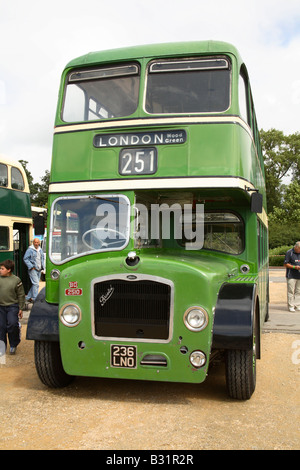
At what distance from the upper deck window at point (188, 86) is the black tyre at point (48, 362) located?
3046mm

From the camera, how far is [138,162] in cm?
585

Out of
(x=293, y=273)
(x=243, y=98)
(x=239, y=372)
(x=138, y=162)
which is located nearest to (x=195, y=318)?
(x=239, y=372)

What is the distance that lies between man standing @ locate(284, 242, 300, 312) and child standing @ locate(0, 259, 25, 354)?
25.1 ft

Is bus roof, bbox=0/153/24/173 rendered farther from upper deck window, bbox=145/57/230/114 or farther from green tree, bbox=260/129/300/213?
green tree, bbox=260/129/300/213

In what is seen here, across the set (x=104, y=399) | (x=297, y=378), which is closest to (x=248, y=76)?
(x=297, y=378)

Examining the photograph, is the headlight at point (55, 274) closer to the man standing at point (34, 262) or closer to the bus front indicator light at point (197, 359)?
the bus front indicator light at point (197, 359)

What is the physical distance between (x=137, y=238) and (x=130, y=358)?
54.8 inches

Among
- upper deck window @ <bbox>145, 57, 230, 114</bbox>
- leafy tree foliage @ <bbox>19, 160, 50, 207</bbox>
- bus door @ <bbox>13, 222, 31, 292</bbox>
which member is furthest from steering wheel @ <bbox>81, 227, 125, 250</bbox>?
leafy tree foliage @ <bbox>19, 160, 50, 207</bbox>

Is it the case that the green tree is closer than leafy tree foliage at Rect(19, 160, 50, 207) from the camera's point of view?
Answer: Yes

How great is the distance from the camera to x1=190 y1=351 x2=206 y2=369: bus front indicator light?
16.6 ft

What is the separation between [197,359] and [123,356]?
31.2 inches

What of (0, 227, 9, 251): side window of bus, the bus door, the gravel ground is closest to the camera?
the gravel ground

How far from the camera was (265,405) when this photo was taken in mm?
5305

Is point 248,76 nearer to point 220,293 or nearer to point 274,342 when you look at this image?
point 220,293
